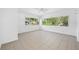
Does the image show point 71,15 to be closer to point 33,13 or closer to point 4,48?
point 33,13

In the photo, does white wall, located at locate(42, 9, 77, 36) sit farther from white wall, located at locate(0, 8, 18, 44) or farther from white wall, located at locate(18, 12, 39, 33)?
white wall, located at locate(0, 8, 18, 44)

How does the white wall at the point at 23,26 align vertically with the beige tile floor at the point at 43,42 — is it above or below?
above

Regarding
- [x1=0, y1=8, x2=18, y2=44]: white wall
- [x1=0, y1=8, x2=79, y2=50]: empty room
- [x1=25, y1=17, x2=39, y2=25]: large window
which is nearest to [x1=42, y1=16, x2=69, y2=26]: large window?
[x1=0, y1=8, x2=79, y2=50]: empty room

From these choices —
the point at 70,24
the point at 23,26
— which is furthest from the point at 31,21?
the point at 70,24

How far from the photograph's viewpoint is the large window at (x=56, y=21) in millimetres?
1758

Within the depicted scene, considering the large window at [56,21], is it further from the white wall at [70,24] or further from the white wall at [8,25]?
the white wall at [8,25]

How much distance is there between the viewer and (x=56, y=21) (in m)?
1.79

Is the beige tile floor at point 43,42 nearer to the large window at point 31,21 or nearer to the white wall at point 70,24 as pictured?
the white wall at point 70,24

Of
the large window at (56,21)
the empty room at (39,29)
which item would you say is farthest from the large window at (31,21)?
the large window at (56,21)

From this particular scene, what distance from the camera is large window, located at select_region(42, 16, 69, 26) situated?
176 cm
